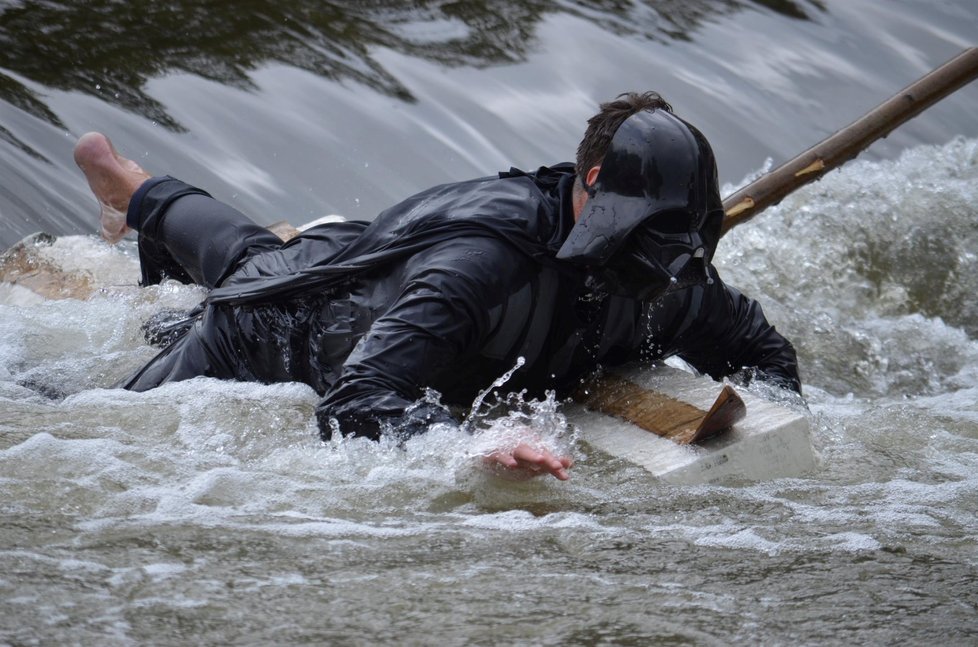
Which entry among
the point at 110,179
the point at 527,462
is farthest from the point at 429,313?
the point at 110,179

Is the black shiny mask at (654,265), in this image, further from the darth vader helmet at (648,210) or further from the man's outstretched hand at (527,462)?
the man's outstretched hand at (527,462)

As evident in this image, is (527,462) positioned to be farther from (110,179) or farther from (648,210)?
(110,179)

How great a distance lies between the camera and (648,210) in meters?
2.70

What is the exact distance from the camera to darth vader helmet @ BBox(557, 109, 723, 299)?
271 cm

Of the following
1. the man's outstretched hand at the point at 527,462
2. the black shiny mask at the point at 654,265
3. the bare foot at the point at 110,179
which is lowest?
the bare foot at the point at 110,179

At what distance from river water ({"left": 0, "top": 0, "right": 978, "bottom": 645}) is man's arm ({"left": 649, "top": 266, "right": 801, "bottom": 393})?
0.22 meters

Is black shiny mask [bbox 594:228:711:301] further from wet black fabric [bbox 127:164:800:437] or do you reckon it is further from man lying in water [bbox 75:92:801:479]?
wet black fabric [bbox 127:164:800:437]

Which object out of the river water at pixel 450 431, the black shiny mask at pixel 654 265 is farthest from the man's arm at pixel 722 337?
the black shiny mask at pixel 654 265

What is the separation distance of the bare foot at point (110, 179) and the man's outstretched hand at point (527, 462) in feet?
6.07

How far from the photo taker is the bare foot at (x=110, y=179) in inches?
155

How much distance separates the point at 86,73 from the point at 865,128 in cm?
419

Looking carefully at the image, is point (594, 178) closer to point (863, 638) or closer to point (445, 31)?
point (863, 638)

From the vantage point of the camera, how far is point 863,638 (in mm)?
2033

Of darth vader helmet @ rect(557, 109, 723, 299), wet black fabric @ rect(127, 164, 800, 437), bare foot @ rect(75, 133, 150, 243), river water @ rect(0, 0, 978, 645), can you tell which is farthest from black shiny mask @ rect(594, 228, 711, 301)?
bare foot @ rect(75, 133, 150, 243)
